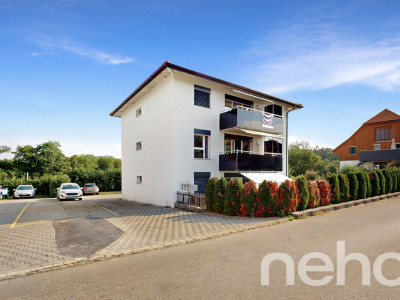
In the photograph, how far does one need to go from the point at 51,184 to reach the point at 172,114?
24699mm

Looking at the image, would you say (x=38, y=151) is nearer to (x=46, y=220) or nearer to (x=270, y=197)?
(x=46, y=220)

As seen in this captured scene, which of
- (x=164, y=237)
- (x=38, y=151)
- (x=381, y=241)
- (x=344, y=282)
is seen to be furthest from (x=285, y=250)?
(x=38, y=151)

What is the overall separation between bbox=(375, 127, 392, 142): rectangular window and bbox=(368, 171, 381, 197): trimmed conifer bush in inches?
911

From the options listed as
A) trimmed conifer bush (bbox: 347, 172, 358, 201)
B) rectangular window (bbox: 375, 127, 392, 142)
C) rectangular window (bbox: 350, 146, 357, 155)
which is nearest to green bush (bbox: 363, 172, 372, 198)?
trimmed conifer bush (bbox: 347, 172, 358, 201)

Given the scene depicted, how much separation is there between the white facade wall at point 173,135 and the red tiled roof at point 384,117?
86.7 ft

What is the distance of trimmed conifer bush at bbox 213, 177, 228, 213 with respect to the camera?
1188cm

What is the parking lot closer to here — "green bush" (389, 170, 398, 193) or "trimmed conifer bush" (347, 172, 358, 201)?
"trimmed conifer bush" (347, 172, 358, 201)

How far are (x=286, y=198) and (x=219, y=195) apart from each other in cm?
306

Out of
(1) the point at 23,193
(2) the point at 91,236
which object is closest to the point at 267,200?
(2) the point at 91,236

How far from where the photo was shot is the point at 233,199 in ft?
37.3

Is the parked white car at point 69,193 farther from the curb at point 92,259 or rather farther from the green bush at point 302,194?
the green bush at point 302,194

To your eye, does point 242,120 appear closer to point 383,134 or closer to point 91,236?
point 91,236

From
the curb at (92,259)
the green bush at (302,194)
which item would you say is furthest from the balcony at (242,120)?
the curb at (92,259)

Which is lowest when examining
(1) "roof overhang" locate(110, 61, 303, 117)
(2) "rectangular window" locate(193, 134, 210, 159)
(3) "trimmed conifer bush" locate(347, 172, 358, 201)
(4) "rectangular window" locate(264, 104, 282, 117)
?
(3) "trimmed conifer bush" locate(347, 172, 358, 201)
